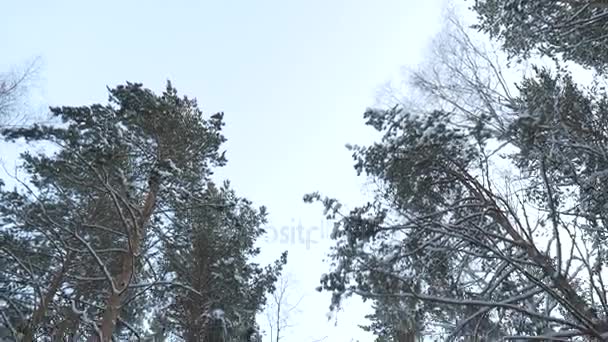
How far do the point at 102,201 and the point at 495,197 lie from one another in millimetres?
9452

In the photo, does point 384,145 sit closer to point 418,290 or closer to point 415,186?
point 415,186

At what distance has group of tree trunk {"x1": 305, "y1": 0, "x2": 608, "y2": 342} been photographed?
5883mm

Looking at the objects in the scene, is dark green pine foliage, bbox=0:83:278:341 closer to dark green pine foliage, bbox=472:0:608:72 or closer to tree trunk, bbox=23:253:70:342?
tree trunk, bbox=23:253:70:342

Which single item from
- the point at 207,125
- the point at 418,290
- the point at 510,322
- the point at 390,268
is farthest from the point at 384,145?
the point at 207,125

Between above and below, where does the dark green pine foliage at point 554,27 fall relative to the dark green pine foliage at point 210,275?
above

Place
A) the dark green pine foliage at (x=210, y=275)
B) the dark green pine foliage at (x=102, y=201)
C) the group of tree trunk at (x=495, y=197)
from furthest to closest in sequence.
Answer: the dark green pine foliage at (x=210, y=275) → the dark green pine foliage at (x=102, y=201) → the group of tree trunk at (x=495, y=197)

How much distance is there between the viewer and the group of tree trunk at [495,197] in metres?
5.88

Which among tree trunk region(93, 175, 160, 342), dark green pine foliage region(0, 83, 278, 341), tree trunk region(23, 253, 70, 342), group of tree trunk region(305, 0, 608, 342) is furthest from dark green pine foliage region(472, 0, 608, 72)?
tree trunk region(23, 253, 70, 342)

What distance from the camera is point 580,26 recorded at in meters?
7.20

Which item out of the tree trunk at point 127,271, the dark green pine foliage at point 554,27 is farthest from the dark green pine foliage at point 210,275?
the dark green pine foliage at point 554,27

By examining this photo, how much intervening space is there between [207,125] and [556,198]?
765 centimetres

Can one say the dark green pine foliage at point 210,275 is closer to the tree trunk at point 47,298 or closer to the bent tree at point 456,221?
the tree trunk at point 47,298

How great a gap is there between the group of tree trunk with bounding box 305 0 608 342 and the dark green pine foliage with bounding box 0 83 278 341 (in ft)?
12.1

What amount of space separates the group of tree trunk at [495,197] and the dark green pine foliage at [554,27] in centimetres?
3
